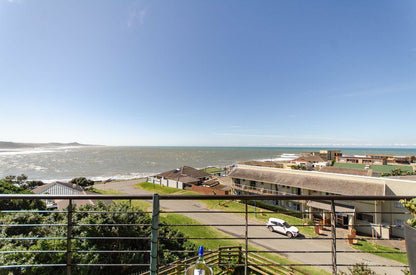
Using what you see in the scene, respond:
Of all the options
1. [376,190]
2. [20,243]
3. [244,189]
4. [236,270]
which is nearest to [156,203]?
[20,243]

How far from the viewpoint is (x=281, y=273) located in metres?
6.54

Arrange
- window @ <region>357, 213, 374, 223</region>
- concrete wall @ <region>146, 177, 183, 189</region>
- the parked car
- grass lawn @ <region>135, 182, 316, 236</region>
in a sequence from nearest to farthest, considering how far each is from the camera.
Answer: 1. the parked car
2. grass lawn @ <region>135, 182, 316, 236</region>
3. window @ <region>357, 213, 374, 223</region>
4. concrete wall @ <region>146, 177, 183, 189</region>

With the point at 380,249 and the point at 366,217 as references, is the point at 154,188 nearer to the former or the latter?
the point at 366,217

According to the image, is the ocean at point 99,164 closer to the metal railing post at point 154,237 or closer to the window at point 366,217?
the window at point 366,217

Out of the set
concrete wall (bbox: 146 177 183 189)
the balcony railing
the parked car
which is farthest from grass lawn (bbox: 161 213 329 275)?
concrete wall (bbox: 146 177 183 189)

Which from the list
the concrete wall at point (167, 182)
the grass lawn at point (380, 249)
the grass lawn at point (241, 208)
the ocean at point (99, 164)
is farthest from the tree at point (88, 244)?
the ocean at point (99, 164)

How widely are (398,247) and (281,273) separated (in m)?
9.48

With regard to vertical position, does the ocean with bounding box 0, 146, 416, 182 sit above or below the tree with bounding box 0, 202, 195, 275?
below

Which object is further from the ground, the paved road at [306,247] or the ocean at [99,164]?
the paved road at [306,247]

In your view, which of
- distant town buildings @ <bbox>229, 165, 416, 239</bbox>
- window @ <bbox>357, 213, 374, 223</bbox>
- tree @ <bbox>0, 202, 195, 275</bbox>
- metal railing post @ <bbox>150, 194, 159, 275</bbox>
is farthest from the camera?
window @ <bbox>357, 213, 374, 223</bbox>

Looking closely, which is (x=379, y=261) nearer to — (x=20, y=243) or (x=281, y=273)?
(x=281, y=273)

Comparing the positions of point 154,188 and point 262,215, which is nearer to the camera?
point 262,215

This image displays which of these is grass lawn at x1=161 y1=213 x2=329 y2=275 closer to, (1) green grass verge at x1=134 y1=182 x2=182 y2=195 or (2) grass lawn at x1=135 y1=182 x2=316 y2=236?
(2) grass lawn at x1=135 y1=182 x2=316 y2=236

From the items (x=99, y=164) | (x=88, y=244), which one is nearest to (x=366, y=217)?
(x=88, y=244)
